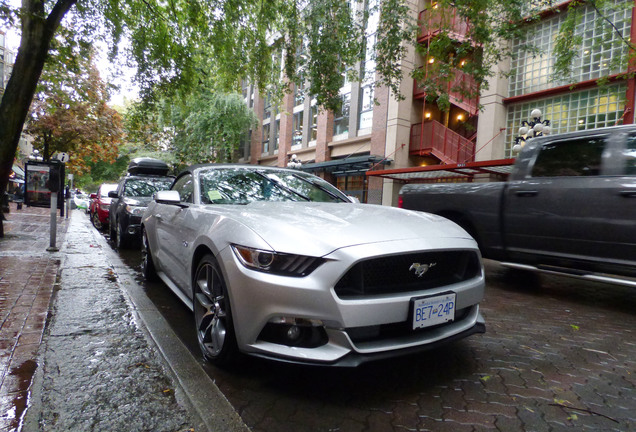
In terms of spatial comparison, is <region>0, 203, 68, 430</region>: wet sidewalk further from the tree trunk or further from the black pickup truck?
the black pickup truck

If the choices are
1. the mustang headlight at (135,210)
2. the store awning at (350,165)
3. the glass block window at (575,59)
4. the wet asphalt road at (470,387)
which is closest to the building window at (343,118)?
the store awning at (350,165)

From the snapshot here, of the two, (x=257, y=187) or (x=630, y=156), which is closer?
(x=257, y=187)

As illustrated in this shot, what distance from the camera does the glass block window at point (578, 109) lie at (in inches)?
468

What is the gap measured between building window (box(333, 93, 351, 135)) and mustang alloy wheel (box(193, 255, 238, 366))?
18.9 meters

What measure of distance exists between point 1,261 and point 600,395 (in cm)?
751

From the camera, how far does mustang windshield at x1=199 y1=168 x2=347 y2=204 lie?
337cm

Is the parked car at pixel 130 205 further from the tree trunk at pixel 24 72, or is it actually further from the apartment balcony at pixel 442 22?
the apartment balcony at pixel 442 22

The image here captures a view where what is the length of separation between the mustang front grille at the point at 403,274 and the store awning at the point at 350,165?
15.0 m

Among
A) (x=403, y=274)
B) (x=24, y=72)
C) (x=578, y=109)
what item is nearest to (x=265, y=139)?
(x=578, y=109)

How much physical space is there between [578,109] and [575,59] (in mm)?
1747

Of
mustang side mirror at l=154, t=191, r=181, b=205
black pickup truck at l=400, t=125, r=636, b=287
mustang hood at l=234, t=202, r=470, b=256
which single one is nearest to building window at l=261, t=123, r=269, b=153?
→ black pickup truck at l=400, t=125, r=636, b=287

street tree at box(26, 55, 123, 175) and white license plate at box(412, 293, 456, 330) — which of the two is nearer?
white license plate at box(412, 293, 456, 330)

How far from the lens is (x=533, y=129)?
40.2ft

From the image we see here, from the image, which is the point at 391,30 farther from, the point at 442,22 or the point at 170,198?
the point at 170,198
